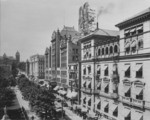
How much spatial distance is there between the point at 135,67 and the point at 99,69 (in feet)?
42.6

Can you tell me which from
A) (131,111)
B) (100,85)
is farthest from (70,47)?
(131,111)

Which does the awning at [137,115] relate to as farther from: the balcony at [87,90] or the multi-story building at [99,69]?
the balcony at [87,90]

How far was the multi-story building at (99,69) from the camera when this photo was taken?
1547 inches

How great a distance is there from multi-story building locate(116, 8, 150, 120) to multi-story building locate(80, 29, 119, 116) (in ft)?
8.52

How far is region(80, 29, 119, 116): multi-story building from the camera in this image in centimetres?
3931

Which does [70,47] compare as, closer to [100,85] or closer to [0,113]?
[100,85]

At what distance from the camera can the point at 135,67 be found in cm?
3192

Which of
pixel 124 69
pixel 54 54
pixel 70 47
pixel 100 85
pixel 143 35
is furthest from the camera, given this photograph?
pixel 54 54

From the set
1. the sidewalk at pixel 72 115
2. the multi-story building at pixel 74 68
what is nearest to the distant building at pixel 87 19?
the multi-story building at pixel 74 68

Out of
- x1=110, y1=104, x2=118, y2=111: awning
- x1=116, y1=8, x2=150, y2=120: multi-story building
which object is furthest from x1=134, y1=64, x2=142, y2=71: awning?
x1=110, y1=104, x2=118, y2=111: awning

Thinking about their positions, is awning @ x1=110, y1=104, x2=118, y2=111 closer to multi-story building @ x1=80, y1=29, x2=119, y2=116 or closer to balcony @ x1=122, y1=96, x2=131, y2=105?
multi-story building @ x1=80, y1=29, x2=119, y2=116

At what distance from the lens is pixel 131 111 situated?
1282 inches

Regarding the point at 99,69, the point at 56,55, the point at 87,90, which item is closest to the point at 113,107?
the point at 99,69

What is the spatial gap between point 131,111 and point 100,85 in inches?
476
